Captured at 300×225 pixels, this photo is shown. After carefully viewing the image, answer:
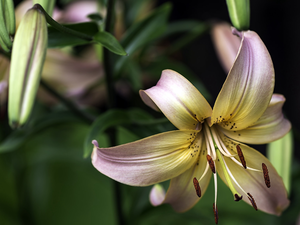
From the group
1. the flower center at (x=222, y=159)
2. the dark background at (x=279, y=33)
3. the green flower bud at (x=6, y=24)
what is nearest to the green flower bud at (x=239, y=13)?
the flower center at (x=222, y=159)

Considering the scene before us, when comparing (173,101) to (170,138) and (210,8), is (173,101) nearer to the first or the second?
(170,138)

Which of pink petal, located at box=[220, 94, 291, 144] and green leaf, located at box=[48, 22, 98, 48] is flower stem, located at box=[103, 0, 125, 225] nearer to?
green leaf, located at box=[48, 22, 98, 48]

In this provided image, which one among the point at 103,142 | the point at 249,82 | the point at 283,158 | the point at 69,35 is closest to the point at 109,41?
the point at 69,35

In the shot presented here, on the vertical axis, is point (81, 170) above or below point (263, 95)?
below

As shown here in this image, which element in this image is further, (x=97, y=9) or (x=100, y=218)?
(x=100, y=218)

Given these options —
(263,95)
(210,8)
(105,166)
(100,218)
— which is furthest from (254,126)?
(210,8)

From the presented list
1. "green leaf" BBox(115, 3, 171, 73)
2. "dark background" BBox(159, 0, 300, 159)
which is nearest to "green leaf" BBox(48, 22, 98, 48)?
"green leaf" BBox(115, 3, 171, 73)

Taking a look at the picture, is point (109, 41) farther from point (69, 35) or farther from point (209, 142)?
point (209, 142)
